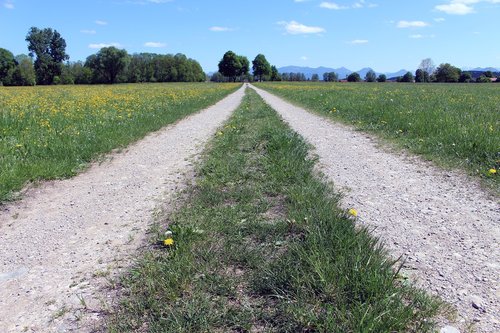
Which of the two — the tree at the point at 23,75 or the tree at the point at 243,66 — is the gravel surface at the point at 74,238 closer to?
the tree at the point at 23,75

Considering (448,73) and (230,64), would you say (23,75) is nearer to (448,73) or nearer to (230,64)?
(230,64)

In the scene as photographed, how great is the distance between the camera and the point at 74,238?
4.26m

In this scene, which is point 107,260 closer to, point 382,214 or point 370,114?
point 382,214

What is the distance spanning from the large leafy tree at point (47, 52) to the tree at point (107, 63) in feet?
29.8

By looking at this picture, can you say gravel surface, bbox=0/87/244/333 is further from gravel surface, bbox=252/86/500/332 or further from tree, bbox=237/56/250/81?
tree, bbox=237/56/250/81

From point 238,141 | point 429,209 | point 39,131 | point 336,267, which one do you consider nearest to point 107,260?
point 336,267

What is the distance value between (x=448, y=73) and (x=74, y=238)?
13613 centimetres

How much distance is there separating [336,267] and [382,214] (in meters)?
1.94

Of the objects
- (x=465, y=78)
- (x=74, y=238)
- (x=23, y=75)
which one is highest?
(x=23, y=75)

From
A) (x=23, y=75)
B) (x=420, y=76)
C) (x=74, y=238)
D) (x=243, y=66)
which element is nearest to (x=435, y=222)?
(x=74, y=238)

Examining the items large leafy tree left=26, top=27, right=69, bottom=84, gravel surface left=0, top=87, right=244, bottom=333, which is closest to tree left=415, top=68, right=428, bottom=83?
large leafy tree left=26, top=27, right=69, bottom=84

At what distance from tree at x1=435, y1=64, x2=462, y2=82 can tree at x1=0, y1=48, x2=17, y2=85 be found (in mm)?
124494

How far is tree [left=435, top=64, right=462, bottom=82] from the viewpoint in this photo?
387 feet

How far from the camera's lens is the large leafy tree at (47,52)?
106m
